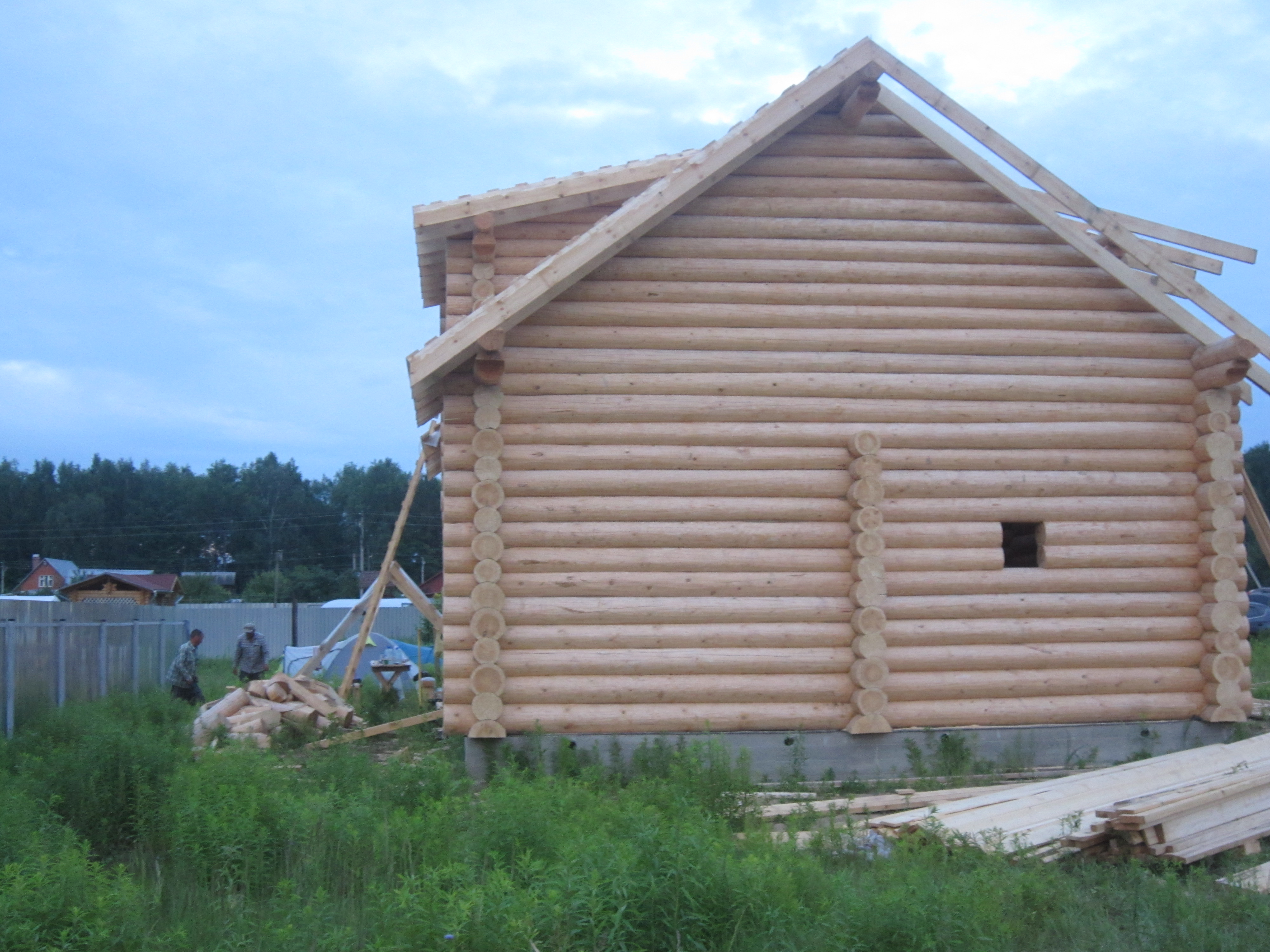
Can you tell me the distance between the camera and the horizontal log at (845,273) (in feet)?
36.8

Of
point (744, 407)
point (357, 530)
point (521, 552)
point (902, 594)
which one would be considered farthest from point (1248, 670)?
point (357, 530)

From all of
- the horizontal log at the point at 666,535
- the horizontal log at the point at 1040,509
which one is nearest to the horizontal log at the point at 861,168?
the horizontal log at the point at 1040,509

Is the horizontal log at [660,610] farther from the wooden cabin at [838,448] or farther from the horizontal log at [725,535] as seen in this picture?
the horizontal log at [725,535]

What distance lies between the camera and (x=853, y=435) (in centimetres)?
1113

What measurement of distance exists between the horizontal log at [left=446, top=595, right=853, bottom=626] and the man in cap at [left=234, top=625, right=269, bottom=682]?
332 inches

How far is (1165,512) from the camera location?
1148 cm

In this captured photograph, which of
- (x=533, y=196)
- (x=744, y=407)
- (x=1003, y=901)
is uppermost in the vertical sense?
(x=533, y=196)

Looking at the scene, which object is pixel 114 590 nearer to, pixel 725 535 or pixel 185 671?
pixel 185 671

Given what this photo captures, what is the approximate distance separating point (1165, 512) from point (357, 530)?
7643 centimetres

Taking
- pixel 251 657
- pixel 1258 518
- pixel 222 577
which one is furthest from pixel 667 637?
pixel 222 577

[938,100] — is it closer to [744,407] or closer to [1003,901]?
[744,407]

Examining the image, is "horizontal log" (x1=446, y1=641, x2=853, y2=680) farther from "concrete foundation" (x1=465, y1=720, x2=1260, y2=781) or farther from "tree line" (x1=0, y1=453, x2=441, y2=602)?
"tree line" (x1=0, y1=453, x2=441, y2=602)

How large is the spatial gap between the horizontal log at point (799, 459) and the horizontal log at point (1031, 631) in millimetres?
1581

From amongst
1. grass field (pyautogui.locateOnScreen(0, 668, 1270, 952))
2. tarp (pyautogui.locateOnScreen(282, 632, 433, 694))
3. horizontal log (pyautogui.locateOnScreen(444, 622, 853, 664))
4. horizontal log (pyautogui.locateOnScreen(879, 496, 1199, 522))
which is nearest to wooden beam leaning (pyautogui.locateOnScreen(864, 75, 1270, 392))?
horizontal log (pyautogui.locateOnScreen(879, 496, 1199, 522))
